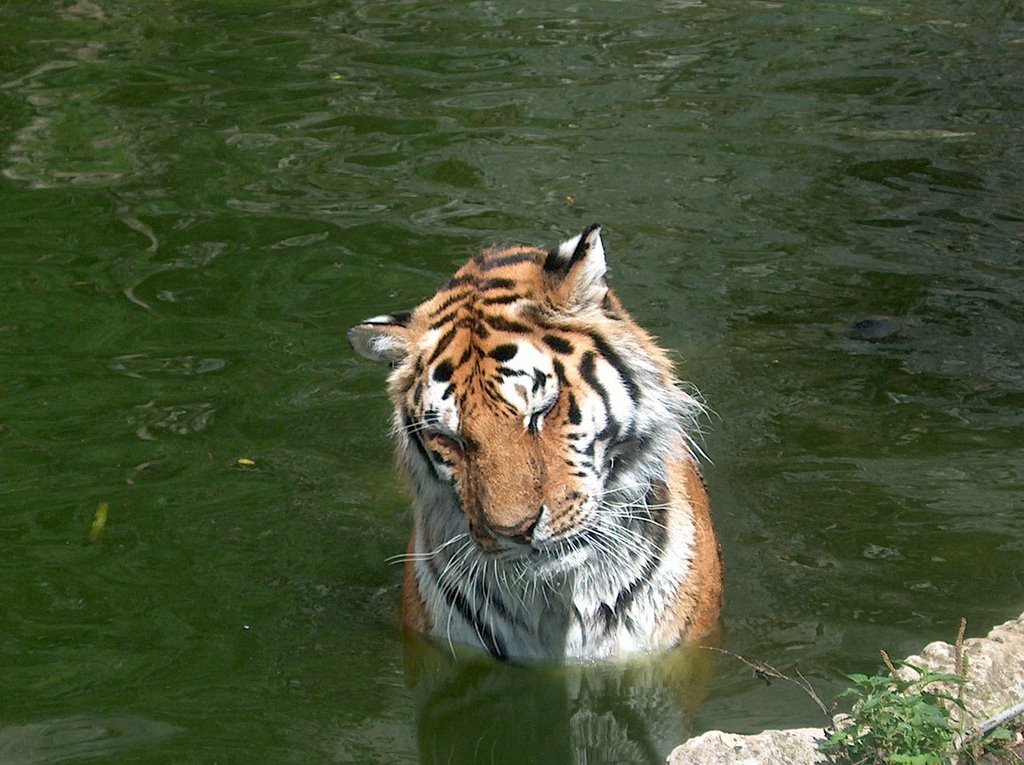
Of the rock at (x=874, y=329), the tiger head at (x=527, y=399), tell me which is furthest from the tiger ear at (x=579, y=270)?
the rock at (x=874, y=329)

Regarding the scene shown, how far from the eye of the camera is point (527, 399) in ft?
13.2

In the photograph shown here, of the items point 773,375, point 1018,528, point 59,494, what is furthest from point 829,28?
point 59,494

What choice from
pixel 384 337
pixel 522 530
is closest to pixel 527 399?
pixel 522 530

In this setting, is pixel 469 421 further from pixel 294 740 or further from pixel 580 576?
pixel 294 740

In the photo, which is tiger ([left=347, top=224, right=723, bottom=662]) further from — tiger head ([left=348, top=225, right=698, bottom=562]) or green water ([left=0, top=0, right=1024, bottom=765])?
green water ([left=0, top=0, right=1024, bottom=765])

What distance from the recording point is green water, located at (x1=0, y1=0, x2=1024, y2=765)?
4641mm

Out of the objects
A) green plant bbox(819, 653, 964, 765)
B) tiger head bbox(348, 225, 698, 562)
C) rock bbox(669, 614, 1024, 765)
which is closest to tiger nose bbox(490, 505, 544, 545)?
tiger head bbox(348, 225, 698, 562)

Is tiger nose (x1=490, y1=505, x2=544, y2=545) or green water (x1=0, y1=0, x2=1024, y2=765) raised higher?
tiger nose (x1=490, y1=505, x2=544, y2=545)

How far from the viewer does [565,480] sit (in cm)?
402

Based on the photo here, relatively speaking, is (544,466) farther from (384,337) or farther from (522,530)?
(384,337)

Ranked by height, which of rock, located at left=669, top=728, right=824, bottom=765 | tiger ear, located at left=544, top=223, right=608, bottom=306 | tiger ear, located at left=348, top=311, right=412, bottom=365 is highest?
tiger ear, located at left=544, top=223, right=608, bottom=306

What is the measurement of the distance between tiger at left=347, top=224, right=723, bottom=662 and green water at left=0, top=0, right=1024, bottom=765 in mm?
179

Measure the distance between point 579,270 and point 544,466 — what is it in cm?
59

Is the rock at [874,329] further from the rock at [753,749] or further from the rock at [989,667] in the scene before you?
the rock at [753,749]
